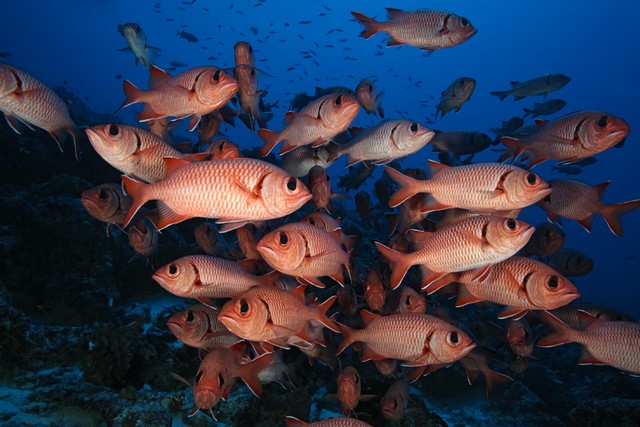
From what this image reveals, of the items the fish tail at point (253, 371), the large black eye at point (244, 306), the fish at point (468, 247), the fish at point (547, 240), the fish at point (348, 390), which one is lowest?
the fish at point (348, 390)

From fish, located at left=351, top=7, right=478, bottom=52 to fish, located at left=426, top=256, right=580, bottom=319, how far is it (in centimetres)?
352

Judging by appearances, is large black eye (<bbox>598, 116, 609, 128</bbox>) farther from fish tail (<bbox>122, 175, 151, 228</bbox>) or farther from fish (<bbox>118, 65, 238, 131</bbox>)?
fish tail (<bbox>122, 175, 151, 228</bbox>)

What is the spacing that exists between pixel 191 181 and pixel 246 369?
216 cm

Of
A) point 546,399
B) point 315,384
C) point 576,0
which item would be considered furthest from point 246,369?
point 576,0

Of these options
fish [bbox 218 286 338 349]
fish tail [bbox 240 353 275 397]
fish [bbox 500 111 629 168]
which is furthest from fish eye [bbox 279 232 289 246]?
fish [bbox 500 111 629 168]

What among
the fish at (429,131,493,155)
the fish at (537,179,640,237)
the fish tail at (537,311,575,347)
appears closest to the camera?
the fish tail at (537,311,575,347)

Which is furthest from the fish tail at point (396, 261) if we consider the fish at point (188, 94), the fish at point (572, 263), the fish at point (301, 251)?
the fish at point (572, 263)

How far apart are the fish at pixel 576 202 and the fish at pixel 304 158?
3324 millimetres

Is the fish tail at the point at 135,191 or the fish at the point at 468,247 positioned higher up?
the fish tail at the point at 135,191

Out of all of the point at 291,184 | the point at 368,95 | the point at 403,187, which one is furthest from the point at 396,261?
the point at 368,95

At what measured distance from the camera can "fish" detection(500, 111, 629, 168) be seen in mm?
4051

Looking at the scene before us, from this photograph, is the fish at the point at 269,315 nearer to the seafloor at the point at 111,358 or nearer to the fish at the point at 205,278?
the fish at the point at 205,278

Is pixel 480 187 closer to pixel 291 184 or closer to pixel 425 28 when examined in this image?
pixel 291 184

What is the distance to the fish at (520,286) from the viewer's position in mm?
3410
